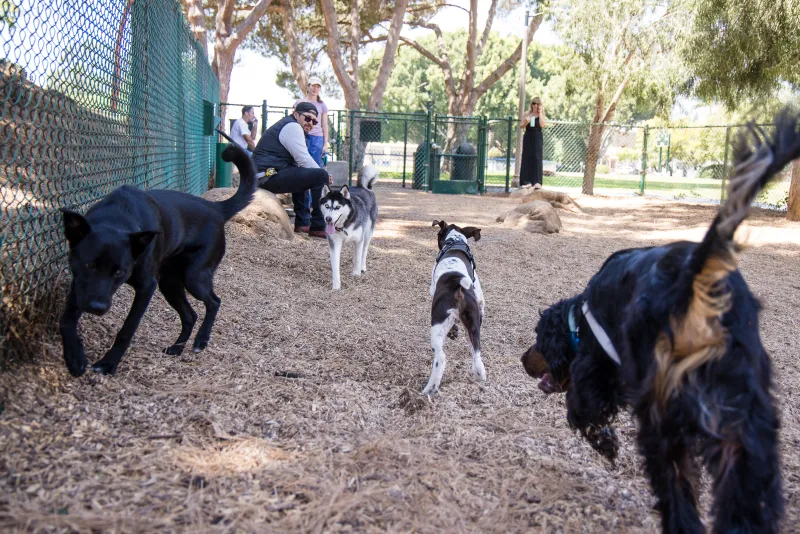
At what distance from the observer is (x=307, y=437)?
3.34 metres

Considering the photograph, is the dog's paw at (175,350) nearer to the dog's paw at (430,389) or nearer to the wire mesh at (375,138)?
the dog's paw at (430,389)

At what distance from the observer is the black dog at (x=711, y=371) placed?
2.04 metres

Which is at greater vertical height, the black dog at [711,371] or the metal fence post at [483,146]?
the metal fence post at [483,146]

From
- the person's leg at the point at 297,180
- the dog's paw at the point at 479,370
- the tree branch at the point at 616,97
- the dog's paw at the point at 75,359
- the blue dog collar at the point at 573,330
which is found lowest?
the dog's paw at the point at 479,370

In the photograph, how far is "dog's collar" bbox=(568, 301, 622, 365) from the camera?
269 cm

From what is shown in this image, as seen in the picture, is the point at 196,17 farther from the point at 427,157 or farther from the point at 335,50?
the point at 427,157

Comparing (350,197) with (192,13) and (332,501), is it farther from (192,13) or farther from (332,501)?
(192,13)

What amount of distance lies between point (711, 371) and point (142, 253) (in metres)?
2.61

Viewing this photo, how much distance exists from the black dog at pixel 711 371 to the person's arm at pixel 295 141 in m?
6.88

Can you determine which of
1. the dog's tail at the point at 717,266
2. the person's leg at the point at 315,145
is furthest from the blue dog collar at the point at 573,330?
the person's leg at the point at 315,145

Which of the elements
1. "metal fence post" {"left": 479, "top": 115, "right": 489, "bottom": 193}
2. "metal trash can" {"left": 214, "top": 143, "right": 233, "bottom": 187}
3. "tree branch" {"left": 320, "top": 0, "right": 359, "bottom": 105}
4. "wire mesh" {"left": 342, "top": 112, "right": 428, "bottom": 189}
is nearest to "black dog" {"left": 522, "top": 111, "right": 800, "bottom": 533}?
"metal trash can" {"left": 214, "top": 143, "right": 233, "bottom": 187}

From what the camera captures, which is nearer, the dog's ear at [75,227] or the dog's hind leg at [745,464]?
the dog's hind leg at [745,464]

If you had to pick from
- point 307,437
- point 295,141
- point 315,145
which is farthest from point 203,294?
point 315,145

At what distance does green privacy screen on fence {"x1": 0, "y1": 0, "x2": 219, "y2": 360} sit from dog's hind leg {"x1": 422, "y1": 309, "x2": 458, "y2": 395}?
86.2 inches
